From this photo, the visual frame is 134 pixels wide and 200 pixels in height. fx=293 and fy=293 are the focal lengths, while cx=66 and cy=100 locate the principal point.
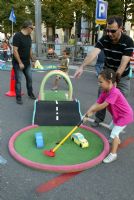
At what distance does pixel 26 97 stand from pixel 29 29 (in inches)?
74.2

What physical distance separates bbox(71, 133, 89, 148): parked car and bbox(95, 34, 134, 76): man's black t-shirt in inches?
52.7

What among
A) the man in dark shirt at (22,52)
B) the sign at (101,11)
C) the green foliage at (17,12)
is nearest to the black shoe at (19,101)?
the man in dark shirt at (22,52)

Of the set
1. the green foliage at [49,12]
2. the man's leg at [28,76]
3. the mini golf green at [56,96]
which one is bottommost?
the mini golf green at [56,96]

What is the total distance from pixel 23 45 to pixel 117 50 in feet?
9.38

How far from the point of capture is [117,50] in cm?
483

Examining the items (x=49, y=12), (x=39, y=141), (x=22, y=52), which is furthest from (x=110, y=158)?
(x=49, y=12)

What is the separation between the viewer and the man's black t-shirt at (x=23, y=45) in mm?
6834

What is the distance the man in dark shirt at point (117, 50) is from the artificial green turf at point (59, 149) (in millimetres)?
1042

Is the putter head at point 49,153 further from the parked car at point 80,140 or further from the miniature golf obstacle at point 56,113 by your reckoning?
the miniature golf obstacle at point 56,113

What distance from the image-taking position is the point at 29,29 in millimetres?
6820

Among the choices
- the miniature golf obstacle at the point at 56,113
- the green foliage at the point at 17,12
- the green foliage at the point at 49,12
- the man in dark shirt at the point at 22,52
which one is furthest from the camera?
the green foliage at the point at 17,12

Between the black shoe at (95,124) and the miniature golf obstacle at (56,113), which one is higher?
the miniature golf obstacle at (56,113)

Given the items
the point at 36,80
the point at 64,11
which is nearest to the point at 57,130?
the point at 36,80

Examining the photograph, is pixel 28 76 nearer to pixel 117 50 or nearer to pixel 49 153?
pixel 117 50
